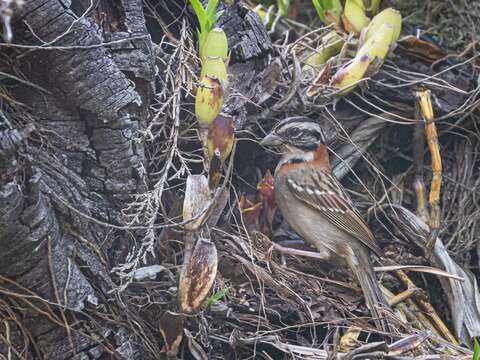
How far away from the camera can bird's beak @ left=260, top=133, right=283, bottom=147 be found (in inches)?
164

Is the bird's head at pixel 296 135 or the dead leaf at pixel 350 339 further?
the bird's head at pixel 296 135

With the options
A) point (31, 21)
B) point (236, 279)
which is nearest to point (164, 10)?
A: point (31, 21)

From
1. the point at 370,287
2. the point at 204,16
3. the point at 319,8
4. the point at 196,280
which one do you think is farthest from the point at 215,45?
the point at 370,287

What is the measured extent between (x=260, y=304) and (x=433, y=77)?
6.08 feet

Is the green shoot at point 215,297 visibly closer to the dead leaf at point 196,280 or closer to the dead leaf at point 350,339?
the dead leaf at point 196,280

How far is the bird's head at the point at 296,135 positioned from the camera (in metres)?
4.19

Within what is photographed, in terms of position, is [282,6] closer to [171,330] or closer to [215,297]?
[215,297]

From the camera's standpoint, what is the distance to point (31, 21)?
3008 millimetres

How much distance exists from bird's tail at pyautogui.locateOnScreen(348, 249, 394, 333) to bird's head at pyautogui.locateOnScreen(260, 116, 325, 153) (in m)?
0.67

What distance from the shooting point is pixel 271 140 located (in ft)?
13.7

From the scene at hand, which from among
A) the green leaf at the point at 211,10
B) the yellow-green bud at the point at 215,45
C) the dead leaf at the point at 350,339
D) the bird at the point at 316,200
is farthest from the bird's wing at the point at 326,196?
the green leaf at the point at 211,10

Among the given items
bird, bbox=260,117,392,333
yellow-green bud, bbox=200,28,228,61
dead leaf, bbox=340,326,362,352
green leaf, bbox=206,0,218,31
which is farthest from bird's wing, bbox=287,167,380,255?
green leaf, bbox=206,0,218,31

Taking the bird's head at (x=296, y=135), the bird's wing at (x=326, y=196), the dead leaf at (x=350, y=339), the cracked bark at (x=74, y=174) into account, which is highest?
the cracked bark at (x=74, y=174)

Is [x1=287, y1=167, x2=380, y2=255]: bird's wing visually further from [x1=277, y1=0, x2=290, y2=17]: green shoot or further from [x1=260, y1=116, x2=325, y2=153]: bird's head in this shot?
[x1=277, y1=0, x2=290, y2=17]: green shoot
